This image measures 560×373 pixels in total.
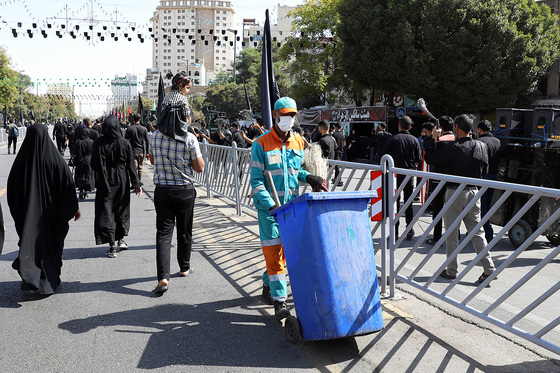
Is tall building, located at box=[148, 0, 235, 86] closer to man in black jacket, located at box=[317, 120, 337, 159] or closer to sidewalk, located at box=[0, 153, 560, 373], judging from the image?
man in black jacket, located at box=[317, 120, 337, 159]

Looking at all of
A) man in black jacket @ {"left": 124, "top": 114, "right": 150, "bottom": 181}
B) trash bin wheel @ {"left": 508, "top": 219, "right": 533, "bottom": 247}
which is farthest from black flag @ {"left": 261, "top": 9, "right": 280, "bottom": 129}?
man in black jacket @ {"left": 124, "top": 114, "right": 150, "bottom": 181}

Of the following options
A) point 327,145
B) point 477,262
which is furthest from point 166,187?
point 327,145

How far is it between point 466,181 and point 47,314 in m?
3.74

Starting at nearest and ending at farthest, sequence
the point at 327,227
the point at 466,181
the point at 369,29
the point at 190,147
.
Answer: the point at 327,227 < the point at 466,181 < the point at 190,147 < the point at 369,29

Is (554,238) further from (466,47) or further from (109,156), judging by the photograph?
(466,47)

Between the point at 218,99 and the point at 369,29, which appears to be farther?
the point at 218,99

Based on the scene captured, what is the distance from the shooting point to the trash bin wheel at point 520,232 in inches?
292

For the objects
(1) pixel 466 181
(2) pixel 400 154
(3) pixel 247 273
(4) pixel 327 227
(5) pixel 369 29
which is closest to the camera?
(4) pixel 327 227

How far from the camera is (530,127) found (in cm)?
1118

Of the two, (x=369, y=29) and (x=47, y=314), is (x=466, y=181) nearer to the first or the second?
(x=47, y=314)

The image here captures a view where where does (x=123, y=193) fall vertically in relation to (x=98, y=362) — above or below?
above

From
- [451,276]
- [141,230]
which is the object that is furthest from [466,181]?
[141,230]

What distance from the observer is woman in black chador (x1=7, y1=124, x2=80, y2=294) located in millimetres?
4945

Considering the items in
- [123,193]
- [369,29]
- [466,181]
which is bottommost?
[123,193]
